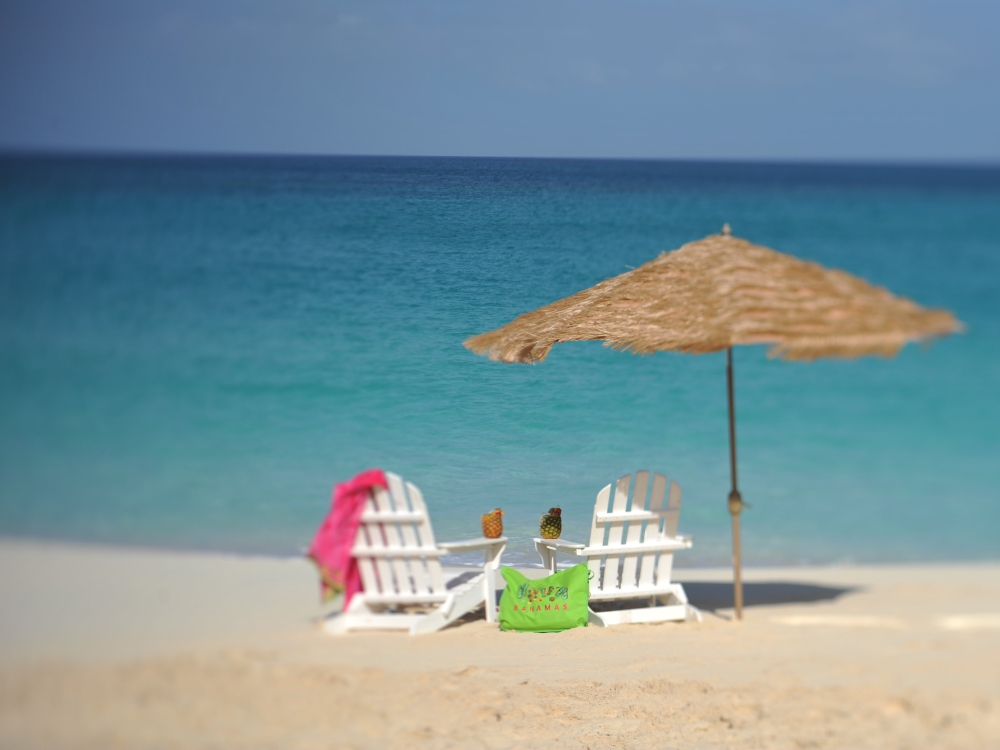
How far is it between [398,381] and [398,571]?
122 inches

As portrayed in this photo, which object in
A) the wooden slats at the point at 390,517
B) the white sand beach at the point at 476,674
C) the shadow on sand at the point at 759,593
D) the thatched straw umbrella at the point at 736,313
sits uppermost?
the thatched straw umbrella at the point at 736,313

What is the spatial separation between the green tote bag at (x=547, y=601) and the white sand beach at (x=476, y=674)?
62 millimetres

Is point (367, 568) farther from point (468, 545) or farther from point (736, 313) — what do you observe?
point (736, 313)

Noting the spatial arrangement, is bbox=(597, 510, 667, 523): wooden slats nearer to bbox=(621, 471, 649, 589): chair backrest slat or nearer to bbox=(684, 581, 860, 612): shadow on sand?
bbox=(621, 471, 649, 589): chair backrest slat

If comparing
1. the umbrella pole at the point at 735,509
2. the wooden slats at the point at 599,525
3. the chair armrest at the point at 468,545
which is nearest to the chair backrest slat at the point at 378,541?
the chair armrest at the point at 468,545

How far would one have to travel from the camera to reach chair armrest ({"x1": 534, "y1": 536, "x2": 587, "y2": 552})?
13.6 ft

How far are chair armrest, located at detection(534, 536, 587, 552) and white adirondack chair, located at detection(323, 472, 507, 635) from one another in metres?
0.42

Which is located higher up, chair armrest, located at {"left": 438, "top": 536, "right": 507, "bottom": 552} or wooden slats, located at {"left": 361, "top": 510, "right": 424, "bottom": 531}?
wooden slats, located at {"left": 361, "top": 510, "right": 424, "bottom": 531}

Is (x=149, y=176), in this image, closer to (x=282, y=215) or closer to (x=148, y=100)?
(x=148, y=100)

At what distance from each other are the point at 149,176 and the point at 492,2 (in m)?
4.71

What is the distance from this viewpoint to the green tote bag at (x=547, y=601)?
4051 mm

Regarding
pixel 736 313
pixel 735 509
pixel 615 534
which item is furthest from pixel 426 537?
pixel 736 313

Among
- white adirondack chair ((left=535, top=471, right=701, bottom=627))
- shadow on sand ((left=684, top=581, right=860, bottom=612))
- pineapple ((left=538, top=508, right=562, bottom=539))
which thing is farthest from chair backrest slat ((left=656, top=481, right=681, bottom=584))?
pineapple ((left=538, top=508, right=562, bottom=539))

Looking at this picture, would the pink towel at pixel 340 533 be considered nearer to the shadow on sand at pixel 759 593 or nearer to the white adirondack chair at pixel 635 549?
the white adirondack chair at pixel 635 549
